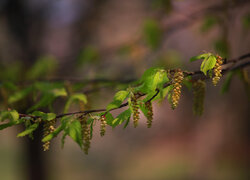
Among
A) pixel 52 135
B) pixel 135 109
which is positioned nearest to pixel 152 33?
pixel 135 109

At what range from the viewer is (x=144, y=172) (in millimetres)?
10195

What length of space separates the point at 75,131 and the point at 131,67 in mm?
4304

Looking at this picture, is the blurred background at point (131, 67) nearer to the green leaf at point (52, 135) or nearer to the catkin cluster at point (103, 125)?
the catkin cluster at point (103, 125)

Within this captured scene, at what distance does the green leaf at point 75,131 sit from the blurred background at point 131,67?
0.76 meters

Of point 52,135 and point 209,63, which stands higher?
point 209,63

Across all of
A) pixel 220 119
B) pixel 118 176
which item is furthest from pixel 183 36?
pixel 118 176

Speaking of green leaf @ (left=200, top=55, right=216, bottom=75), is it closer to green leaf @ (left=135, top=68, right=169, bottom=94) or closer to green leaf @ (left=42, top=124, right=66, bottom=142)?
green leaf @ (left=135, top=68, right=169, bottom=94)

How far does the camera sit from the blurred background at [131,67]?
3811 mm

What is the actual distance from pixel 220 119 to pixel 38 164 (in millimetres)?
5491

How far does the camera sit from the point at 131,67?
5805 millimetres

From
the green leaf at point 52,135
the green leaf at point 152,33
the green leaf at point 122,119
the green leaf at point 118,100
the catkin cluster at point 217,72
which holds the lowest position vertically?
the green leaf at point 52,135

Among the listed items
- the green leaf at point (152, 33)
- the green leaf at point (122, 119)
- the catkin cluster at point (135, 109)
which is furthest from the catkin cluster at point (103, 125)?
the green leaf at point (152, 33)

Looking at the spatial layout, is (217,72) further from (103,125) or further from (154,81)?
(103,125)

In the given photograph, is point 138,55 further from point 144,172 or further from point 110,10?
point 144,172
